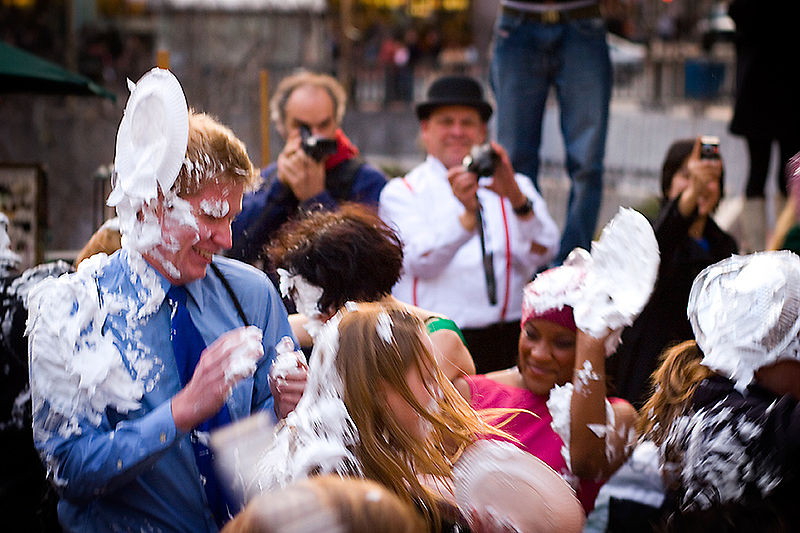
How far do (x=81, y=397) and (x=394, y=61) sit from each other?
18.5m

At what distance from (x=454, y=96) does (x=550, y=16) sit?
84 cm

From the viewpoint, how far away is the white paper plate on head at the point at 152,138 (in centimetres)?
211

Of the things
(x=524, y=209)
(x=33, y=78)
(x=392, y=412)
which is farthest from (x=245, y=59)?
(x=392, y=412)

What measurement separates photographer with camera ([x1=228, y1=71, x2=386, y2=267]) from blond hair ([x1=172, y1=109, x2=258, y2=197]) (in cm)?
105

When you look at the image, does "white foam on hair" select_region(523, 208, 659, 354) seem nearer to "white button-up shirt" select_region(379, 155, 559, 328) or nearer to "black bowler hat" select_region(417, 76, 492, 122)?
"white button-up shirt" select_region(379, 155, 559, 328)

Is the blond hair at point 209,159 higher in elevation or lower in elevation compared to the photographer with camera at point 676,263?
higher

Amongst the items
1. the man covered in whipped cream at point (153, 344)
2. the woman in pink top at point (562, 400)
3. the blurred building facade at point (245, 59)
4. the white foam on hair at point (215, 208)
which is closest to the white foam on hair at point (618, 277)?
the woman in pink top at point (562, 400)

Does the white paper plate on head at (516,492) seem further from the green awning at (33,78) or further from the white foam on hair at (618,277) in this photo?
the green awning at (33,78)

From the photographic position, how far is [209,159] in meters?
2.18

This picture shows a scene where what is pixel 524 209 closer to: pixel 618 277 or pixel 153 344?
pixel 618 277

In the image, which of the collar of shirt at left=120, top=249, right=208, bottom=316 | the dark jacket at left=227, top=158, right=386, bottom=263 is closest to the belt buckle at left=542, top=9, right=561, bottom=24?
the dark jacket at left=227, top=158, right=386, bottom=263

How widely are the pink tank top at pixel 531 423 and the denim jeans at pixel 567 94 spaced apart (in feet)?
6.58

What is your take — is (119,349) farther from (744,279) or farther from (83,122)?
(83,122)

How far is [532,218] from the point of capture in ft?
12.6
